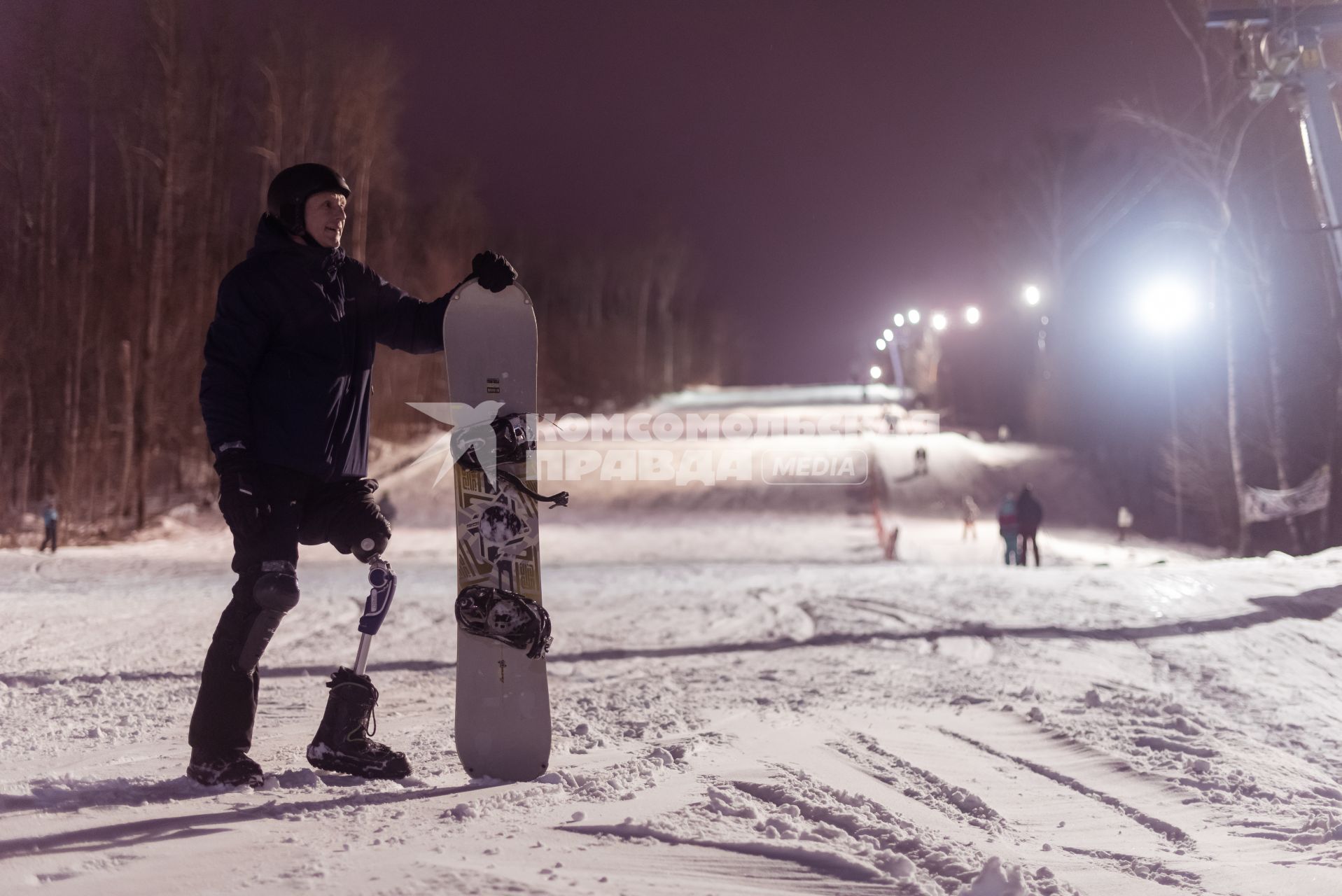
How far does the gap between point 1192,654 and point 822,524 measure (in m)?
13.2

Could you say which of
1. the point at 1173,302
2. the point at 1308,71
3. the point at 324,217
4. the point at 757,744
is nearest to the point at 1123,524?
the point at 1173,302

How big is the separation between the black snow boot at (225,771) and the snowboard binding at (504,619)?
75 centimetres

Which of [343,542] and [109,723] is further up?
[343,542]

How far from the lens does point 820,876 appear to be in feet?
7.22

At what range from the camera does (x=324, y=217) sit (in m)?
2.84

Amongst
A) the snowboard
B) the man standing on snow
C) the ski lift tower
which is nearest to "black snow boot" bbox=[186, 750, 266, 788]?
the man standing on snow

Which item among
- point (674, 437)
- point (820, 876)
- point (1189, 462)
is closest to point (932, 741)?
point (820, 876)

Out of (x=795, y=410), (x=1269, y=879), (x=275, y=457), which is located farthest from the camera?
(x=795, y=410)

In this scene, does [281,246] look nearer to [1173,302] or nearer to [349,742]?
[349,742]

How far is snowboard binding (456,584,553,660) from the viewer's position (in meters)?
2.92

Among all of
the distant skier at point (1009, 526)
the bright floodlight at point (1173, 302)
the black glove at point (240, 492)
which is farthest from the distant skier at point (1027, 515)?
the black glove at point (240, 492)

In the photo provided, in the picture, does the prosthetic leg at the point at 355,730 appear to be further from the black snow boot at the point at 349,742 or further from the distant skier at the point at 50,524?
the distant skier at the point at 50,524

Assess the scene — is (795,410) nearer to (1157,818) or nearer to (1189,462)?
(1189,462)

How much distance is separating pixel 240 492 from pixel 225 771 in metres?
0.85
